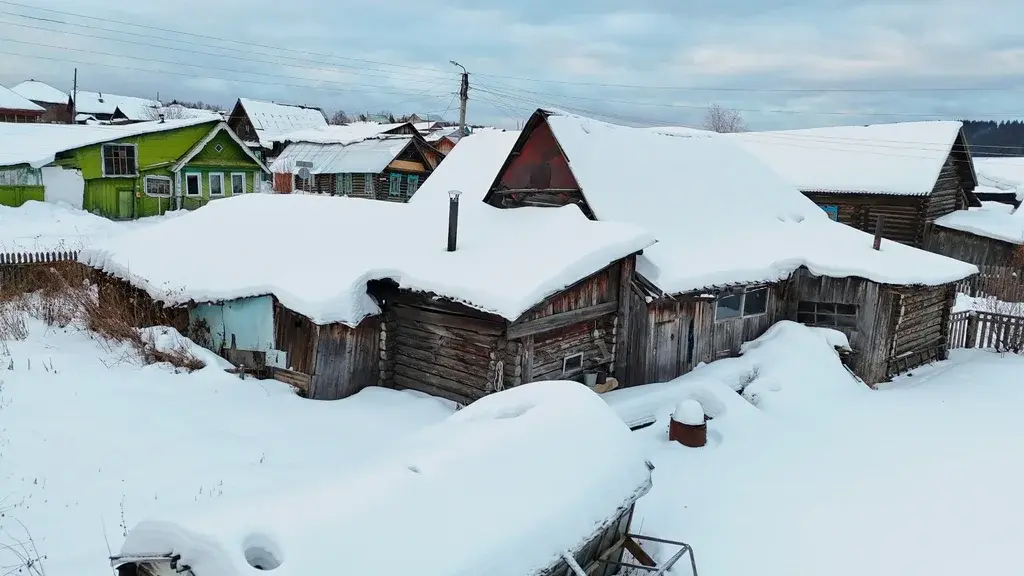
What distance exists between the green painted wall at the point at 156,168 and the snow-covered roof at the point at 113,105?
153ft

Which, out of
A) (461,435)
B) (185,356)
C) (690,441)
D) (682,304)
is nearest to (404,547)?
(461,435)

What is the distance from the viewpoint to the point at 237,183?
106 ft

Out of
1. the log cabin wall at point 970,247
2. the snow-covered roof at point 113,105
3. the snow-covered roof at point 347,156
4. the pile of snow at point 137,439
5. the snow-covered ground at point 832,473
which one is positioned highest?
the snow-covered roof at point 113,105

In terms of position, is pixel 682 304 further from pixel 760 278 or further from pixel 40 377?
pixel 40 377

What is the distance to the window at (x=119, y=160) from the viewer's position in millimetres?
27719

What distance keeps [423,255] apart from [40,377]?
606cm

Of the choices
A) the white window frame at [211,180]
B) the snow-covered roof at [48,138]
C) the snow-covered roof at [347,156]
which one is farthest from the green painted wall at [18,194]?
the snow-covered roof at [347,156]

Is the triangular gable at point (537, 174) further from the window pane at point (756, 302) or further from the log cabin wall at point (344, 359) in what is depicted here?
the log cabin wall at point (344, 359)

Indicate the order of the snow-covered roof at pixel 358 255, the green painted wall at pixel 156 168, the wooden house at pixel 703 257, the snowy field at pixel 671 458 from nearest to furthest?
the snowy field at pixel 671 458 < the snow-covered roof at pixel 358 255 < the wooden house at pixel 703 257 < the green painted wall at pixel 156 168

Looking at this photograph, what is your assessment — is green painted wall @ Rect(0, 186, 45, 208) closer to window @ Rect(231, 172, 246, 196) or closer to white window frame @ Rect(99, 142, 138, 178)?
white window frame @ Rect(99, 142, 138, 178)

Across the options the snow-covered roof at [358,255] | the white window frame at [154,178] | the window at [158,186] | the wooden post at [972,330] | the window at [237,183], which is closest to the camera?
the snow-covered roof at [358,255]

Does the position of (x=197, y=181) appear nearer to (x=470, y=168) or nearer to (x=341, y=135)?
(x=341, y=135)

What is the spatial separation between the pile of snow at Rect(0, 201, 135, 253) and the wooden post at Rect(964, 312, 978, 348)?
1021 inches

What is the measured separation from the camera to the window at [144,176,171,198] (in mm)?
29364
